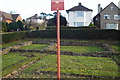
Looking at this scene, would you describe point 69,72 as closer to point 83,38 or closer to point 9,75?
point 9,75

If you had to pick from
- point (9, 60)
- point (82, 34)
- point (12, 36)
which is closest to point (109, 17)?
point (82, 34)

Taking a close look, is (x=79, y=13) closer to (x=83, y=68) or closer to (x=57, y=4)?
(x=83, y=68)

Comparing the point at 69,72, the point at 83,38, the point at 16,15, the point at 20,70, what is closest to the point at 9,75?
the point at 20,70

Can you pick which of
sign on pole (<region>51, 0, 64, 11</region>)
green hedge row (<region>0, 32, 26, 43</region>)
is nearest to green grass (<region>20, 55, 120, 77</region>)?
sign on pole (<region>51, 0, 64, 11</region>)

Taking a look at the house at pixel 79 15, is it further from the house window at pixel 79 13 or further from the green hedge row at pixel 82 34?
the green hedge row at pixel 82 34

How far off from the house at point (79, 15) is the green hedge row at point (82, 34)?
39.0 ft

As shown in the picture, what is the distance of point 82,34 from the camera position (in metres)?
22.9

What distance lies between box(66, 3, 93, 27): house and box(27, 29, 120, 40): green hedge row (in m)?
11.9

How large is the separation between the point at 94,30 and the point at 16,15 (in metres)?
47.0

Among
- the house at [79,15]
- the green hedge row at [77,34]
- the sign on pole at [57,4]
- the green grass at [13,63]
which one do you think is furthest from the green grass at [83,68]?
the house at [79,15]

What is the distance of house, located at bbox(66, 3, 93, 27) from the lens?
34.7 meters

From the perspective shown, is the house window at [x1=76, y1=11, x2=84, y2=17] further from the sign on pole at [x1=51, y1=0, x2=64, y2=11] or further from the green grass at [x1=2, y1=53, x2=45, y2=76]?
the sign on pole at [x1=51, y1=0, x2=64, y2=11]

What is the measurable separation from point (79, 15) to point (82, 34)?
12.9 metres

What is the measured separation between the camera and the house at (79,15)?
34719 millimetres
